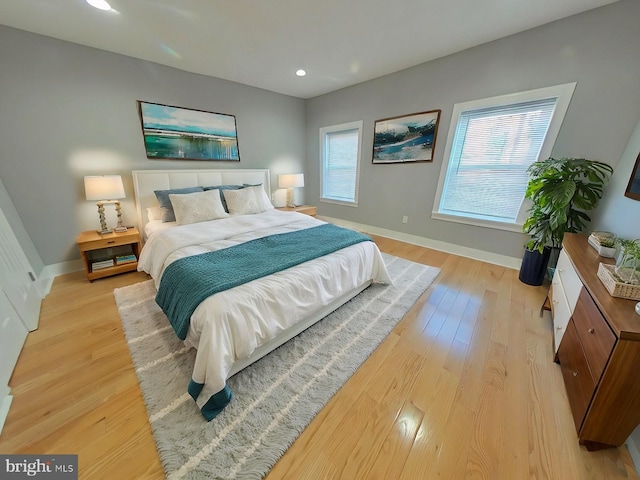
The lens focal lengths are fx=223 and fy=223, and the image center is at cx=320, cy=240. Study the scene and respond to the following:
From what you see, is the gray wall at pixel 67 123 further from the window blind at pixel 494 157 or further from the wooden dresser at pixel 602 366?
the wooden dresser at pixel 602 366

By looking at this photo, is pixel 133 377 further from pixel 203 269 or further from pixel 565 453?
pixel 565 453

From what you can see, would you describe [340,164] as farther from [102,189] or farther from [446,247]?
[102,189]

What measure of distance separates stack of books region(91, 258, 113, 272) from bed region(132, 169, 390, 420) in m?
0.52

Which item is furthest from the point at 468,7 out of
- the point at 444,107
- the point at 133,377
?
the point at 133,377

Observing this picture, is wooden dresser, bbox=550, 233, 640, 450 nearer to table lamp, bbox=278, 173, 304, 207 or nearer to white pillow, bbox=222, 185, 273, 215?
white pillow, bbox=222, 185, 273, 215

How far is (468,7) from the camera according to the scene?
1.88 m

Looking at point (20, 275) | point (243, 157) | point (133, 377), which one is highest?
point (243, 157)

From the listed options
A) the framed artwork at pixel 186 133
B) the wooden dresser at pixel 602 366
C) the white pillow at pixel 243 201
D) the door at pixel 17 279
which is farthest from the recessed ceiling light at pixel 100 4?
the wooden dresser at pixel 602 366

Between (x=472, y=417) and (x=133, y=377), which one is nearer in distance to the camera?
(x=472, y=417)

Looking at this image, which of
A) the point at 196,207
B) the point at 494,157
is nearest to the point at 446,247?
the point at 494,157

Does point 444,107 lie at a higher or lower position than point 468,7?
lower

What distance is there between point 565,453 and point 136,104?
15.2 feet

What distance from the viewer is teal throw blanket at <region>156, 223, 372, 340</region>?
4.31 feet

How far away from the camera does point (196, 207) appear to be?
2.65 m
